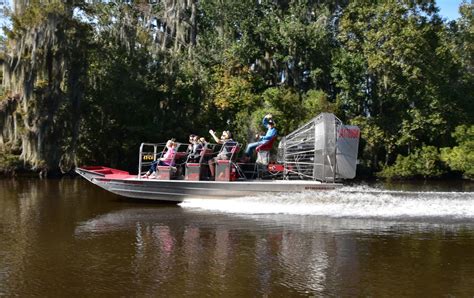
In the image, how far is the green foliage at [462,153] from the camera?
30969 millimetres

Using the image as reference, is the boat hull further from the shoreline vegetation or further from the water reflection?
the shoreline vegetation

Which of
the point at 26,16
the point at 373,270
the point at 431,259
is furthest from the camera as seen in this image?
the point at 26,16

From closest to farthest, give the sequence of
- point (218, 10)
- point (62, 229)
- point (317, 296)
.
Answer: point (317, 296) < point (62, 229) < point (218, 10)

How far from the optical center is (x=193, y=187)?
17.3 m

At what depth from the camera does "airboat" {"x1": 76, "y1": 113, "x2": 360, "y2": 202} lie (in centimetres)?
1616

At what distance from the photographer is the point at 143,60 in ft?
108

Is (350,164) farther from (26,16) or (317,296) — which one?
(26,16)

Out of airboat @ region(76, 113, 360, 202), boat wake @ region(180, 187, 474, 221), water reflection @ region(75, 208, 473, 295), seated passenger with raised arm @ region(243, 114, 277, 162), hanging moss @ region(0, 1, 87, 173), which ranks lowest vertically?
water reflection @ region(75, 208, 473, 295)

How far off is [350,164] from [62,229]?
873 cm

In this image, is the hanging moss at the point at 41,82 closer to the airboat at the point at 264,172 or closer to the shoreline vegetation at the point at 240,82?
the shoreline vegetation at the point at 240,82

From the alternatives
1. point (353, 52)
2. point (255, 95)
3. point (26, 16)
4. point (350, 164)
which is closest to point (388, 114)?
point (353, 52)

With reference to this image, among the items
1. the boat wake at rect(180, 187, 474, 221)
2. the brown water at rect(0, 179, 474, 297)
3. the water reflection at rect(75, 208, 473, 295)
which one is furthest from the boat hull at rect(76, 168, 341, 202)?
the water reflection at rect(75, 208, 473, 295)

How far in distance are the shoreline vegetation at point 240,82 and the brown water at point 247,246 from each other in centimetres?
1182

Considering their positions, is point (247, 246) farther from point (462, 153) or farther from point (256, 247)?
point (462, 153)
